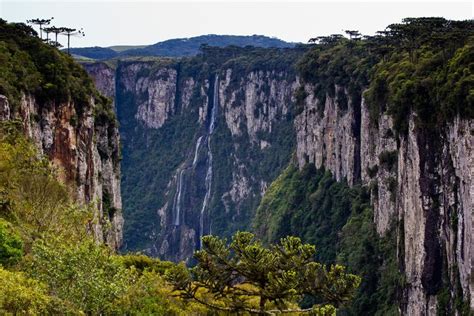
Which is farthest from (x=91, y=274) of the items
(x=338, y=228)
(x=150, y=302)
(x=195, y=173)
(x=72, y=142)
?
(x=195, y=173)

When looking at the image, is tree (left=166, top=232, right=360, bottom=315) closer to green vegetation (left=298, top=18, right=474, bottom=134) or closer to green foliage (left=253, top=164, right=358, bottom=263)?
green vegetation (left=298, top=18, right=474, bottom=134)

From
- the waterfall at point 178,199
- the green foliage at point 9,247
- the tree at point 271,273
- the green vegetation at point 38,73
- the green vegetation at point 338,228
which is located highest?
the green vegetation at point 38,73

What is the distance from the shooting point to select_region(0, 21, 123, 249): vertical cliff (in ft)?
149

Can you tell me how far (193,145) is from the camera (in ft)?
503

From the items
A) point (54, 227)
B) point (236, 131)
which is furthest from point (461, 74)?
point (236, 131)

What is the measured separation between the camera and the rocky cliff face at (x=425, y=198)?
49.8 metres

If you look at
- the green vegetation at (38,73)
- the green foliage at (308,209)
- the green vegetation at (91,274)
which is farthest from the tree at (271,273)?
the green foliage at (308,209)

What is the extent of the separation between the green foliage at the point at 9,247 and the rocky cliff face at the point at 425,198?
3286cm

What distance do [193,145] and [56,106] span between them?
103803mm

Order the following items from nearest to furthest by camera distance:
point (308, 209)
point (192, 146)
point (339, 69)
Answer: point (339, 69) → point (308, 209) → point (192, 146)

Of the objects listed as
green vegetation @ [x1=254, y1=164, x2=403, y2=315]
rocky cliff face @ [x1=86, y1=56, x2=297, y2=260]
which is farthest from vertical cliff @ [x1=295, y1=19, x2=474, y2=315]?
rocky cliff face @ [x1=86, y1=56, x2=297, y2=260]

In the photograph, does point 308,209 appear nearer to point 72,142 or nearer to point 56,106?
point 72,142

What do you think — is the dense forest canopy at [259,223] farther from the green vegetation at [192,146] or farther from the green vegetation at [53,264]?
the green vegetation at [192,146]

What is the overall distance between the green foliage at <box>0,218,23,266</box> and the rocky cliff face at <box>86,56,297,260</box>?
10697 cm
